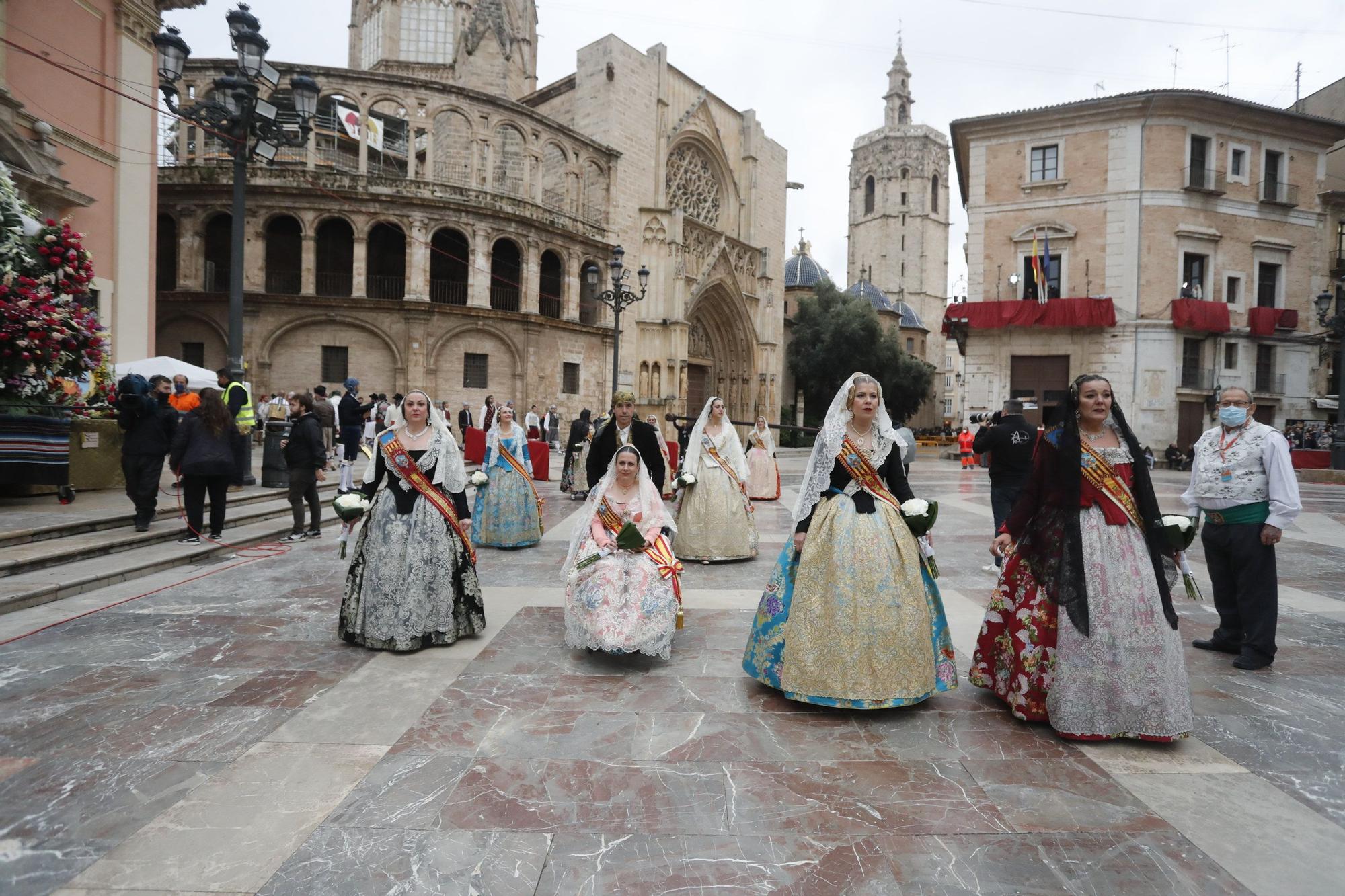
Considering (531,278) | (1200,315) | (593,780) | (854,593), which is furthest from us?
(531,278)

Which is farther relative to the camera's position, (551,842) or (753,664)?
(753,664)

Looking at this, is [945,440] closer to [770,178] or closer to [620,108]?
[770,178]

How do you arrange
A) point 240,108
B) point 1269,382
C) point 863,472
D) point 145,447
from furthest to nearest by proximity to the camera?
point 1269,382
point 240,108
point 145,447
point 863,472

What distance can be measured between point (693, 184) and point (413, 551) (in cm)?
3423

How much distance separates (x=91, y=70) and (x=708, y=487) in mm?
13923

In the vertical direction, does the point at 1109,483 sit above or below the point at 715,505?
above

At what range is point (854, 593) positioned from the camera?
12.4 feet

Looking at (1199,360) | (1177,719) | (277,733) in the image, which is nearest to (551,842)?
(277,733)

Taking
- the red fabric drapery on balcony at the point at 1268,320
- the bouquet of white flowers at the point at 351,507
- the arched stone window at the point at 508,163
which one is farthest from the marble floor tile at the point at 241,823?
the red fabric drapery on balcony at the point at 1268,320

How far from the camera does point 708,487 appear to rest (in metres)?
8.22

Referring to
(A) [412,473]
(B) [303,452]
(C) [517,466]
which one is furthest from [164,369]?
(A) [412,473]

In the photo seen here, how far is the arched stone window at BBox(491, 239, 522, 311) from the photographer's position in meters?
28.1

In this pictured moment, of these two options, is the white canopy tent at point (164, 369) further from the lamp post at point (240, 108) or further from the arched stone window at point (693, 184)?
the arched stone window at point (693, 184)

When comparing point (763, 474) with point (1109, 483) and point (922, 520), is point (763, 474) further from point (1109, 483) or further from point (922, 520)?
point (1109, 483)
